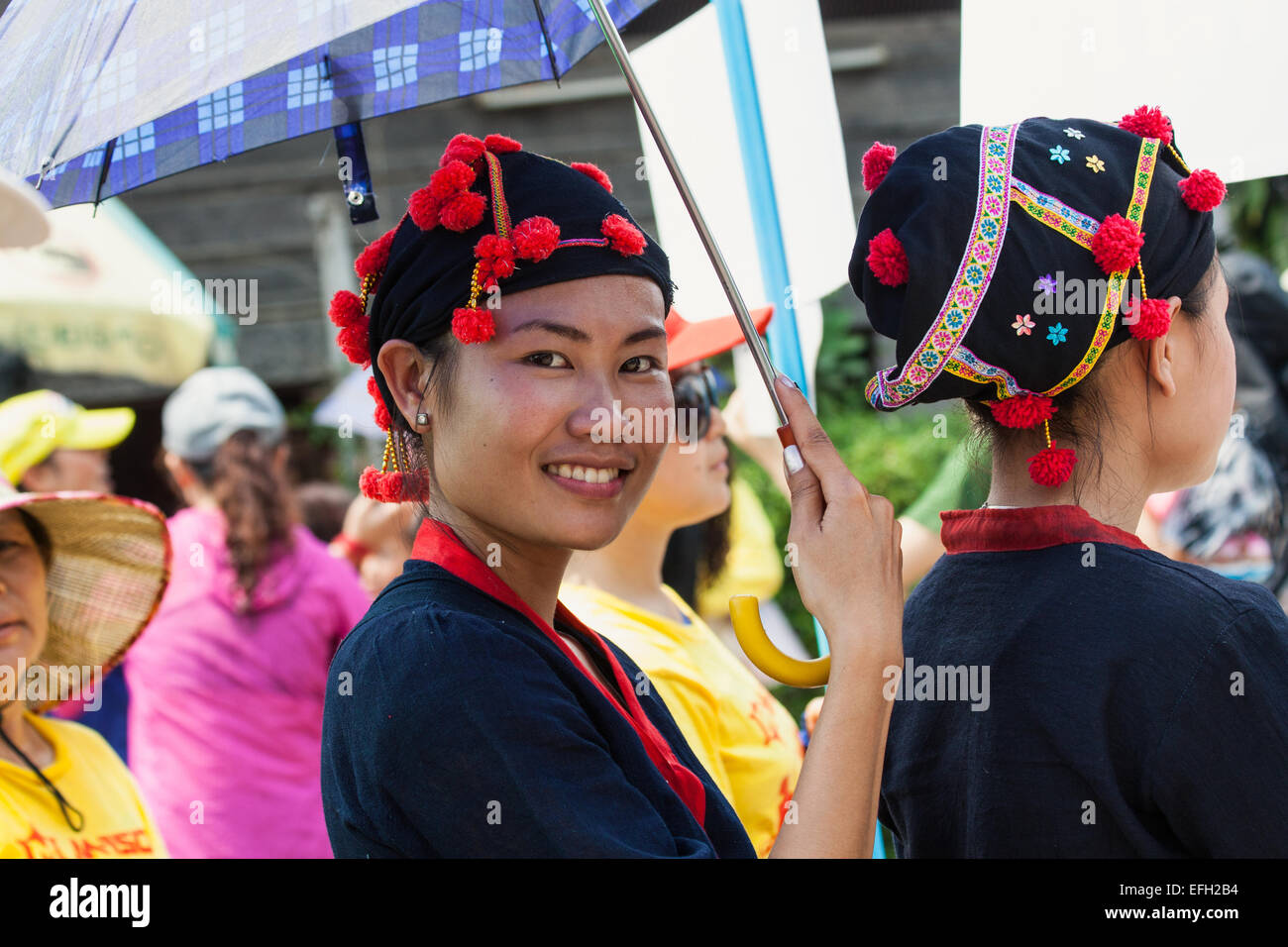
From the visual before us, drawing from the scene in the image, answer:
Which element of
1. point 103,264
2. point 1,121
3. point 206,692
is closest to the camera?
point 1,121

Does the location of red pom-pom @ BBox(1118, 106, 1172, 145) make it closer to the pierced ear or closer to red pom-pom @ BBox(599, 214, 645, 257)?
red pom-pom @ BBox(599, 214, 645, 257)

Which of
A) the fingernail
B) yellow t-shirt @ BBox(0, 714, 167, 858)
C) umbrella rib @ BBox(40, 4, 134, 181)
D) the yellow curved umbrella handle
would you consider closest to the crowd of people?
the fingernail

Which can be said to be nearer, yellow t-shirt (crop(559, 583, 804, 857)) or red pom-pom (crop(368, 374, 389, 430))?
red pom-pom (crop(368, 374, 389, 430))

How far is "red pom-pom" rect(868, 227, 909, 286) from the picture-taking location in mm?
1761

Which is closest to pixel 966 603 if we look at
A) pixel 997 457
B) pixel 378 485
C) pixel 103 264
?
pixel 997 457

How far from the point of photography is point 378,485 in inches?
76.7

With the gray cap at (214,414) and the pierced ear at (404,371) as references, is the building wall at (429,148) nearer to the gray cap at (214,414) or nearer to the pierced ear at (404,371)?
the gray cap at (214,414)

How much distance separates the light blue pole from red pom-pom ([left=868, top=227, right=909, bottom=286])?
113 centimetres

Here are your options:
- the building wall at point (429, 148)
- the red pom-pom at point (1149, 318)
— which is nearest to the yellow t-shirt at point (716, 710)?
the red pom-pom at point (1149, 318)

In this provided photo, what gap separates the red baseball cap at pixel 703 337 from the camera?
2.99 metres

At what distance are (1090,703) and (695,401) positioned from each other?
1.60m
